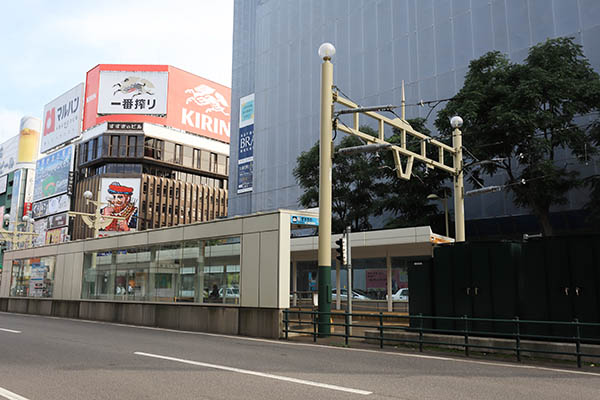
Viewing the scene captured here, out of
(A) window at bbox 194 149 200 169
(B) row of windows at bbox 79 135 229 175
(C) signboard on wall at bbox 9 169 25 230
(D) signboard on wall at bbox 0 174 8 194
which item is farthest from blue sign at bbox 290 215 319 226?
(D) signboard on wall at bbox 0 174 8 194

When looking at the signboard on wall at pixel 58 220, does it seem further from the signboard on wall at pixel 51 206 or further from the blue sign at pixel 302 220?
the blue sign at pixel 302 220

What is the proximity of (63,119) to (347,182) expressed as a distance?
3132 inches

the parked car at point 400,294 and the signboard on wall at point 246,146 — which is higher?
the signboard on wall at point 246,146

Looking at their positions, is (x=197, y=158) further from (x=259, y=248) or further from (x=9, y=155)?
(x=259, y=248)

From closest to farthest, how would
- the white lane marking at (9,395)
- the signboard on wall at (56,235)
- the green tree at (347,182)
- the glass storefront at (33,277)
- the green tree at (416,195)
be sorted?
the white lane marking at (9,395) → the glass storefront at (33,277) → the green tree at (416,195) → the green tree at (347,182) → the signboard on wall at (56,235)

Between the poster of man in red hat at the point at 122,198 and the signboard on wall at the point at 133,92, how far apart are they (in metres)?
11.8

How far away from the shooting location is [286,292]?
16.3 metres

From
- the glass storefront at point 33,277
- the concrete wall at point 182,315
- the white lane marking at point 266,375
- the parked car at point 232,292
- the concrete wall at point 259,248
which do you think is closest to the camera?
the white lane marking at point 266,375

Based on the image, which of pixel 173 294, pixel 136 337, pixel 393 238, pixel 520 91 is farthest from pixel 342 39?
pixel 136 337

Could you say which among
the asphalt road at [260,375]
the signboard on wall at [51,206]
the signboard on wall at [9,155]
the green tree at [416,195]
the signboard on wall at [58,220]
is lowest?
the asphalt road at [260,375]

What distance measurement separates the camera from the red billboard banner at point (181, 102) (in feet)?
299

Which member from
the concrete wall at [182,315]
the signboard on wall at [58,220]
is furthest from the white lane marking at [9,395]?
the signboard on wall at [58,220]

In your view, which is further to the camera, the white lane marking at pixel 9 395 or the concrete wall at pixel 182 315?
the concrete wall at pixel 182 315

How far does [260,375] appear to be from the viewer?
8766 millimetres
